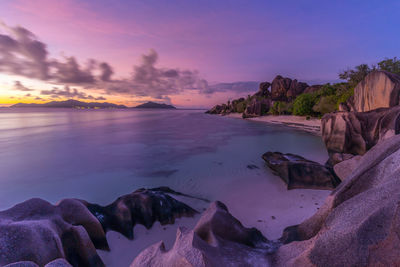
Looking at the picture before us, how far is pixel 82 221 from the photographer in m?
4.15

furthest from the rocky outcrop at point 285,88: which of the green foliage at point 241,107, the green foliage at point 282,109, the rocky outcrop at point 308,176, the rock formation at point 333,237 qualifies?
the rock formation at point 333,237

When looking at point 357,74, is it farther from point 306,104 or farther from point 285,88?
point 285,88

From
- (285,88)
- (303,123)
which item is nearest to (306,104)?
(303,123)

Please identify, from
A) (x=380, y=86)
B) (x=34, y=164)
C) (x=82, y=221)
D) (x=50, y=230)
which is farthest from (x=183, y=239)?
(x=380, y=86)

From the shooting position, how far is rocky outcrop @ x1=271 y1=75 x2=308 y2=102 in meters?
80.3

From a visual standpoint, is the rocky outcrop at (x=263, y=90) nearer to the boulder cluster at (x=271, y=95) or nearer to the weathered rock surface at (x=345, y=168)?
the boulder cluster at (x=271, y=95)

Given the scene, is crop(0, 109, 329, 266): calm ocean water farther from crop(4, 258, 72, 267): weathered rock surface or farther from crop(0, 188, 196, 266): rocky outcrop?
crop(4, 258, 72, 267): weathered rock surface

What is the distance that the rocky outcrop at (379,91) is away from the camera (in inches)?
433

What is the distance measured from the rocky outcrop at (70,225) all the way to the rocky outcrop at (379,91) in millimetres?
14498

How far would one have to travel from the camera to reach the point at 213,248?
295cm

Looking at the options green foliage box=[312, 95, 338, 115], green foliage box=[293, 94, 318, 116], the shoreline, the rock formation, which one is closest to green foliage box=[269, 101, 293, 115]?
the shoreline

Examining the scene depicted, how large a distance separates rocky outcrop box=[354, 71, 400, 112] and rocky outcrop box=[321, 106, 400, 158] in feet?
5.69

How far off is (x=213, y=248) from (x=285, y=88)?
95.9 meters

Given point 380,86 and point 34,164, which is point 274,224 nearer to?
point 380,86
